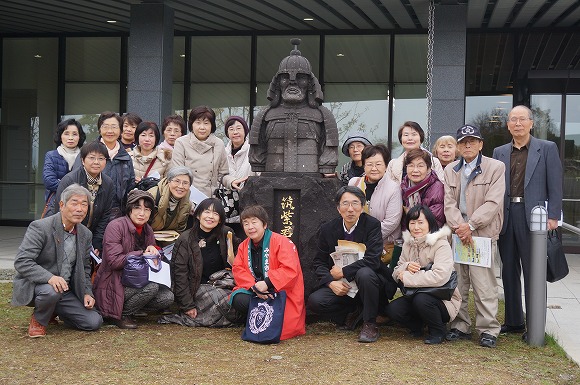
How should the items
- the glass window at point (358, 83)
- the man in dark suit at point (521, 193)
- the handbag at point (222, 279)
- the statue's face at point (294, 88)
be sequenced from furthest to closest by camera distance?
1. the glass window at point (358, 83)
2. the statue's face at point (294, 88)
3. the handbag at point (222, 279)
4. the man in dark suit at point (521, 193)

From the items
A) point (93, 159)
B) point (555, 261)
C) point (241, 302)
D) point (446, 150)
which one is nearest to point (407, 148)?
point (446, 150)

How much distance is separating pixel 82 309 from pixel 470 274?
3.04 metres

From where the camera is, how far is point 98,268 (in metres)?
6.12

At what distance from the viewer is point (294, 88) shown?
267 inches

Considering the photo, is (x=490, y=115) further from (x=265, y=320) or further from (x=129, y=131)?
(x=265, y=320)

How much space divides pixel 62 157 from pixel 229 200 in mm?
1563

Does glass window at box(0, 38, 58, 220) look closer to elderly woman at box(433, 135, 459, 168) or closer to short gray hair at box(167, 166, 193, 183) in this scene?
short gray hair at box(167, 166, 193, 183)

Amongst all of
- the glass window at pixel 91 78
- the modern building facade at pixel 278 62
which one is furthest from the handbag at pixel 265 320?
the glass window at pixel 91 78

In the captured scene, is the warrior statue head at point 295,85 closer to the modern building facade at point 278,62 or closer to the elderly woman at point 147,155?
the elderly woman at point 147,155

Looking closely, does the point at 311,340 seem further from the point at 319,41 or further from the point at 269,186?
the point at 319,41

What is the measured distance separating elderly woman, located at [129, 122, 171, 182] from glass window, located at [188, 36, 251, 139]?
20.0 ft

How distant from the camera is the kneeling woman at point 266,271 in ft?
18.6

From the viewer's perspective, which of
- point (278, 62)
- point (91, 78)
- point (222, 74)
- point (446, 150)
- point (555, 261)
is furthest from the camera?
point (91, 78)

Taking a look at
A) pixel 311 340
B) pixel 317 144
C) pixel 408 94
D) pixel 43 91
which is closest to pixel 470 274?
pixel 311 340
